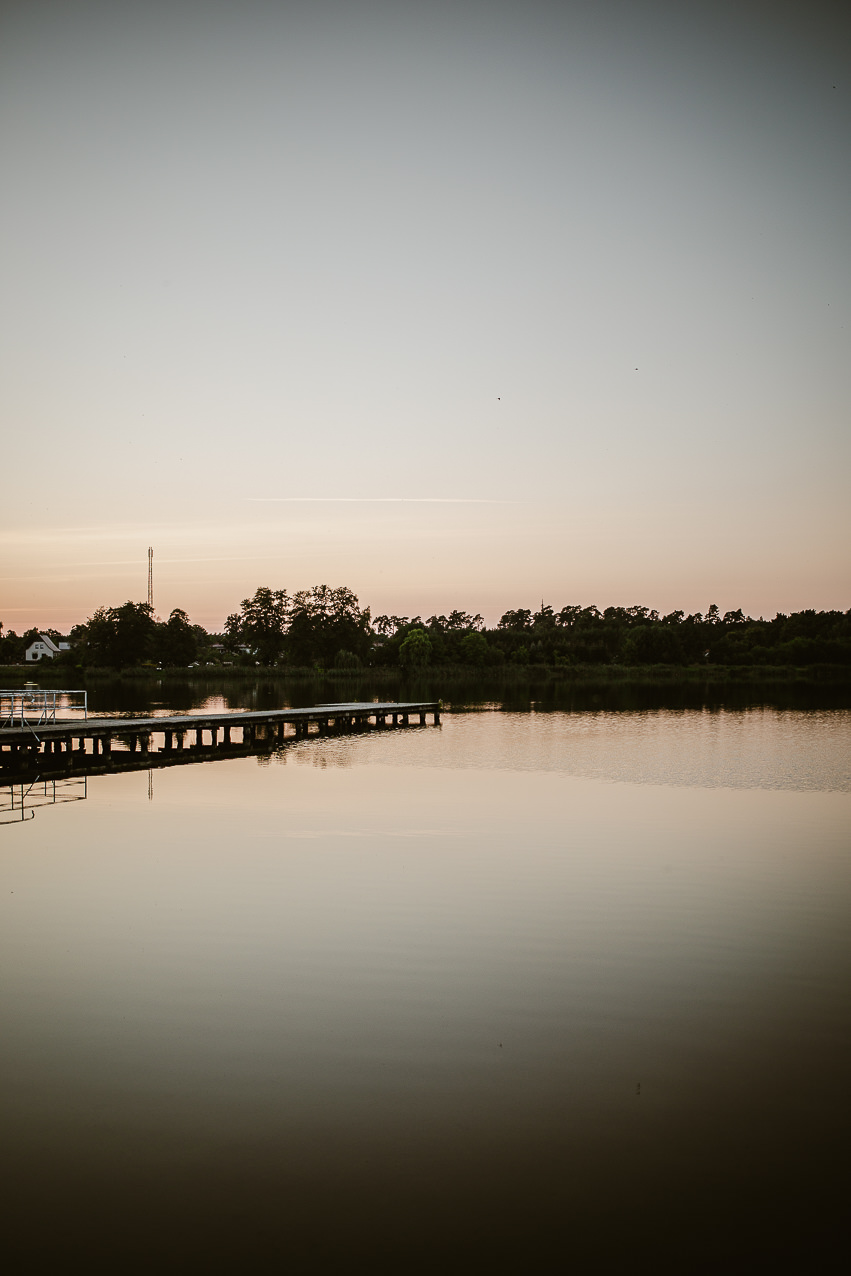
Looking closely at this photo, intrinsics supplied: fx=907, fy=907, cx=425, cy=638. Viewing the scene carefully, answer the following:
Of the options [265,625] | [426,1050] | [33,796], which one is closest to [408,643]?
[265,625]

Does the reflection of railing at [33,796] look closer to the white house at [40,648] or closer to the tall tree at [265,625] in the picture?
the tall tree at [265,625]

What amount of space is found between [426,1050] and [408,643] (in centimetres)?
8566

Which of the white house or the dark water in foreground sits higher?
the white house

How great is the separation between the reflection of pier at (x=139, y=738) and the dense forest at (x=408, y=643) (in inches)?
2166

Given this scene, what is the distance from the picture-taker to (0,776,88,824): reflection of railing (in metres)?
16.6

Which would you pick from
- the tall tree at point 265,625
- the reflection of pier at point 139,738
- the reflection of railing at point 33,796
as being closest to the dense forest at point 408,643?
the tall tree at point 265,625

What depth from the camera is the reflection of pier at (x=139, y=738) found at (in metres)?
22.3

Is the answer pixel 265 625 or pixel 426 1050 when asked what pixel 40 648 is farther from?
pixel 426 1050

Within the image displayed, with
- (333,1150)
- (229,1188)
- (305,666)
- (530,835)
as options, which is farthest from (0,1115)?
(305,666)

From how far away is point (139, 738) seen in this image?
34125mm

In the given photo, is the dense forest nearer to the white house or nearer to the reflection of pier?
the white house

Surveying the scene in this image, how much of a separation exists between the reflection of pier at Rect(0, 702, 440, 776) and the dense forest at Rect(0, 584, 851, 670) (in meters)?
55.0

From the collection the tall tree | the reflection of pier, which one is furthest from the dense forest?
the reflection of pier

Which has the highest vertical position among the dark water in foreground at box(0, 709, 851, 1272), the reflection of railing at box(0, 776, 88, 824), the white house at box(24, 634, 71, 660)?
the white house at box(24, 634, 71, 660)
